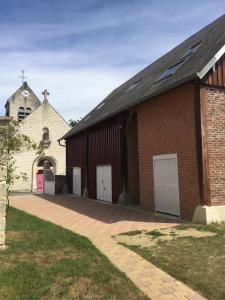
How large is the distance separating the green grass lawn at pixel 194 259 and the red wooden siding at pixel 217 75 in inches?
174

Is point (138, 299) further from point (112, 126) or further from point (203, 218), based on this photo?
point (112, 126)

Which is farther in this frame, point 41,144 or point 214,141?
point 41,144

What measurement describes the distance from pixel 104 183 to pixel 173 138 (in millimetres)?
7056

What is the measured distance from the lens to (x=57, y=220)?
1170 centimetres

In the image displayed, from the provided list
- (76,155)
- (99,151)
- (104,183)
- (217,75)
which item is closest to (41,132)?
(76,155)

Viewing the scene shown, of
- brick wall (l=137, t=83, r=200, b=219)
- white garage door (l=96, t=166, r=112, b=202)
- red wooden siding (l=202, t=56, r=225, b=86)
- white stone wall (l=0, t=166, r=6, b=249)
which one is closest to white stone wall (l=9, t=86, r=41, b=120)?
white garage door (l=96, t=166, r=112, b=202)

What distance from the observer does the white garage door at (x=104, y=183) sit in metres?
17.2

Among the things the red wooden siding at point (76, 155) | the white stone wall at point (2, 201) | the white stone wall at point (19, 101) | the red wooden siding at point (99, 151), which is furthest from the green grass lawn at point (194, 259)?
the white stone wall at point (19, 101)

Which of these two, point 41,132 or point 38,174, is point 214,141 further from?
point 41,132

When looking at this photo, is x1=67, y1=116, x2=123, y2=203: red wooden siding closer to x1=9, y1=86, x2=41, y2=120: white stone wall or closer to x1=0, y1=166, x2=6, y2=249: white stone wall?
x1=0, y1=166, x2=6, y2=249: white stone wall

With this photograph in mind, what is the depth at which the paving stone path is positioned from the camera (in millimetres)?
4957

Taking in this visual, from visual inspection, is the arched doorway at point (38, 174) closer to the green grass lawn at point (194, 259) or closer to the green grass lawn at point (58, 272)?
the green grass lawn at point (58, 272)

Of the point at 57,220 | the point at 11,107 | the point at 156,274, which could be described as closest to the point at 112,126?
the point at 57,220

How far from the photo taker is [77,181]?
74.7 feet
